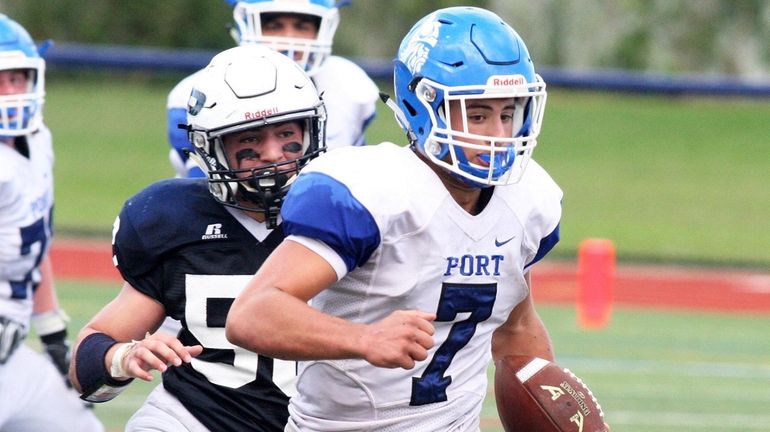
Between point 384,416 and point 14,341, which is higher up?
point 384,416

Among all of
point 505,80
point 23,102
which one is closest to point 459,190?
point 505,80

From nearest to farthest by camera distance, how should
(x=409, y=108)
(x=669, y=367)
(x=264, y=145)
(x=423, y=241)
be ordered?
(x=423, y=241) → (x=409, y=108) → (x=264, y=145) → (x=669, y=367)

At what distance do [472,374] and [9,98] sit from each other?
2.62 metres

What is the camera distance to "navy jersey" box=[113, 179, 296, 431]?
404cm

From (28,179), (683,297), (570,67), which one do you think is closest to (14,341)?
(28,179)

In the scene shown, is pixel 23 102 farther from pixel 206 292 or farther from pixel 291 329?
pixel 291 329

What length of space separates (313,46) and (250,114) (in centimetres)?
232

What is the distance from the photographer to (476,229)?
140 inches

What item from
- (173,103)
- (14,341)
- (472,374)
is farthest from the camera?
(173,103)

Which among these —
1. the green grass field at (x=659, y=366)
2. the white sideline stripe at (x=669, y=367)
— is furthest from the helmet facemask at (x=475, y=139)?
the white sideline stripe at (x=669, y=367)

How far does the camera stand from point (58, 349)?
586 centimetres

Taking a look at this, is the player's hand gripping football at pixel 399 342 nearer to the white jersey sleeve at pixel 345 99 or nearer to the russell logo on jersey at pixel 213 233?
the russell logo on jersey at pixel 213 233

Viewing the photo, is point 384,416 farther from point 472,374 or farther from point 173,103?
point 173,103

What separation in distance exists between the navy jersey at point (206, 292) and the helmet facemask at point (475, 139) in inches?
30.8
